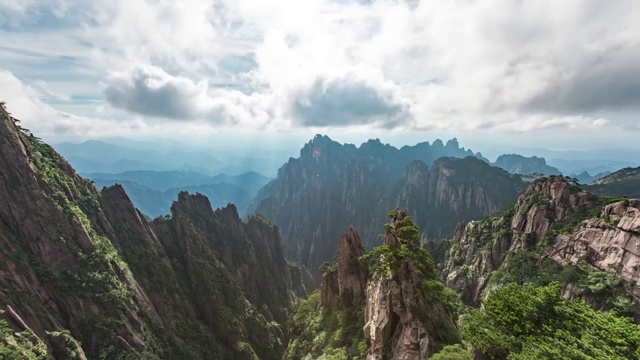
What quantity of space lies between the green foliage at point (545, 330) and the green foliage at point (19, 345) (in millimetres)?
58215

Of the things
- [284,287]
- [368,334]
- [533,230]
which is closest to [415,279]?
[368,334]

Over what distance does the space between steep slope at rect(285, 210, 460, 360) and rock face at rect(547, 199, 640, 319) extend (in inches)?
1212

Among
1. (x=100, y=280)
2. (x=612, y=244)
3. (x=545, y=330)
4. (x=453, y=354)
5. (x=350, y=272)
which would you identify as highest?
(x=545, y=330)

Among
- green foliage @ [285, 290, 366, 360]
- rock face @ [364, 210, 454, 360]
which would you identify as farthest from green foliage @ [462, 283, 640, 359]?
green foliage @ [285, 290, 366, 360]

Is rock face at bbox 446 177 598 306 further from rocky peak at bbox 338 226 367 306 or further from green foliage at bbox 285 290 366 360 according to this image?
green foliage at bbox 285 290 366 360

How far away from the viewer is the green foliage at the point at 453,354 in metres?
24.0

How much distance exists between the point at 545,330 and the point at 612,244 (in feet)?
145

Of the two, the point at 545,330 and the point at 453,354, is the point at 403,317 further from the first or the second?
the point at 545,330

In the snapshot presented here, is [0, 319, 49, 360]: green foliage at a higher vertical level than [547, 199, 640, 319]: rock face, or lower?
lower

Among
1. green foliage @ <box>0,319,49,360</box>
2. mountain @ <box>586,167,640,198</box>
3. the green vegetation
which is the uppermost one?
mountain @ <box>586,167,640,198</box>

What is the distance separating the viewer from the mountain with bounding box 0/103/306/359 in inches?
2196

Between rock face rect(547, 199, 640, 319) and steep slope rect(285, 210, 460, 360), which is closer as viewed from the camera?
steep slope rect(285, 210, 460, 360)

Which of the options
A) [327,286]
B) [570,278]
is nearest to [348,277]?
[327,286]

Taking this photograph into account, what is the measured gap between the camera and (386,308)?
111 ft
